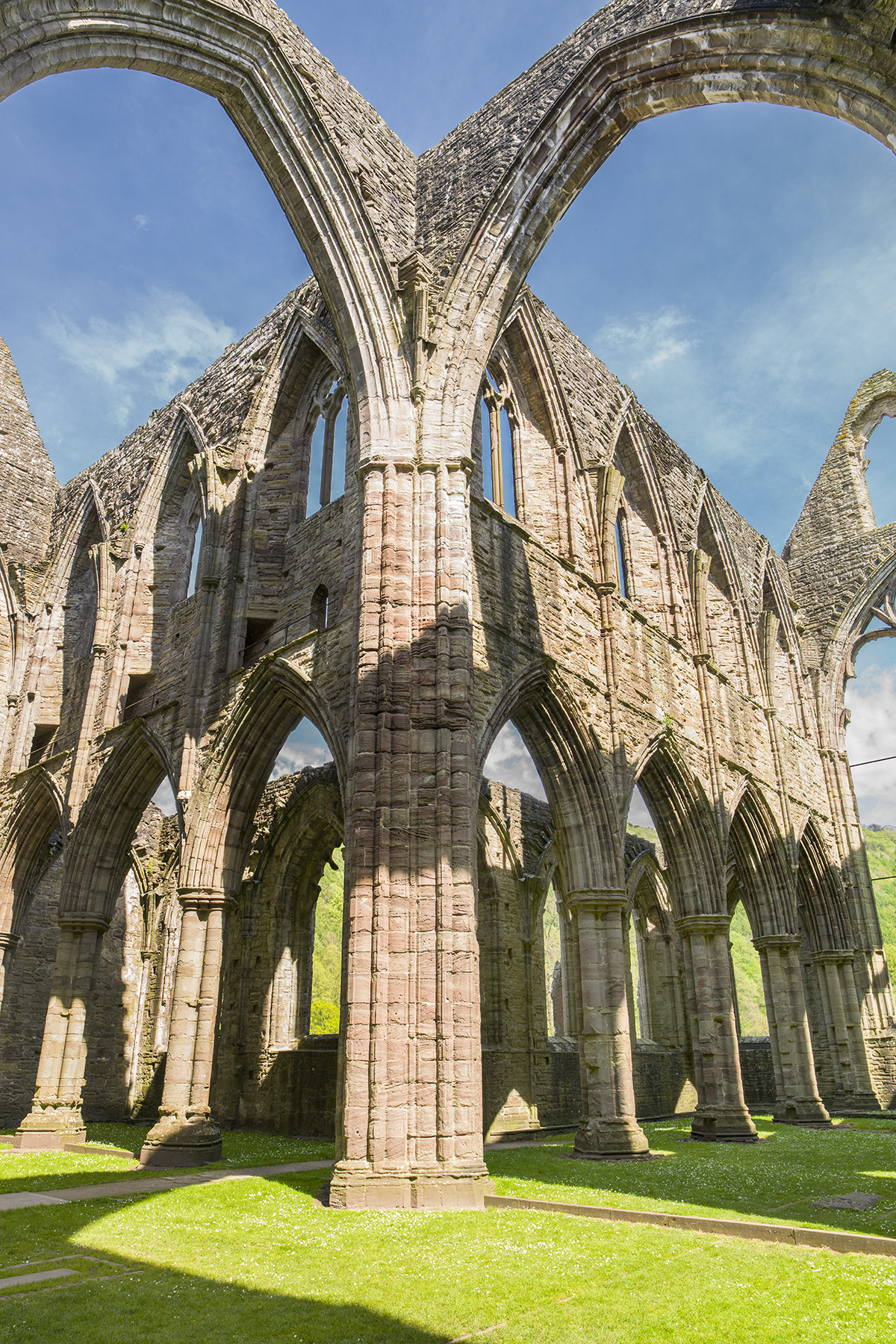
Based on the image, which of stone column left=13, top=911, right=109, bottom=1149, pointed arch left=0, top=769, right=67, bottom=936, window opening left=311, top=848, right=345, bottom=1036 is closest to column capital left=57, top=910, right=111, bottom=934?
stone column left=13, top=911, right=109, bottom=1149

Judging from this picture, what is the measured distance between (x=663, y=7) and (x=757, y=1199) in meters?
11.3

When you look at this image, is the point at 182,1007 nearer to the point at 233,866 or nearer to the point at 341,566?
the point at 233,866

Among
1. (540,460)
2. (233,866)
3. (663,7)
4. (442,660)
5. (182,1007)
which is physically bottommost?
(182,1007)

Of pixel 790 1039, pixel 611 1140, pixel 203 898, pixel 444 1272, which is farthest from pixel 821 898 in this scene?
pixel 444 1272

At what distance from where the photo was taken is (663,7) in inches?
391

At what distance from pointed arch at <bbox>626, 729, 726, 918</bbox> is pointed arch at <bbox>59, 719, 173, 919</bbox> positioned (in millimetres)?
7287

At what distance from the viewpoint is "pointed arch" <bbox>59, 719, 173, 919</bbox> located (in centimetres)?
1341

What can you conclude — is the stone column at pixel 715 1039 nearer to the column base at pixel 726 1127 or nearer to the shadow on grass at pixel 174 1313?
the column base at pixel 726 1127

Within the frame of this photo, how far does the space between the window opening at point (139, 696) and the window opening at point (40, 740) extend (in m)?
2.47

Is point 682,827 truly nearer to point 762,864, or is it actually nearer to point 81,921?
point 762,864

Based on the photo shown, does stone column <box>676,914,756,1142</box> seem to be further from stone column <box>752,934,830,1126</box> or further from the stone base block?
the stone base block

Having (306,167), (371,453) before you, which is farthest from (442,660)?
(306,167)

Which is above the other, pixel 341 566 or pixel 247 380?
pixel 247 380

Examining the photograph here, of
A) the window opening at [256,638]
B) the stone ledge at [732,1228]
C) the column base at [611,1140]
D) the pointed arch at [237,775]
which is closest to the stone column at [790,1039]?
the column base at [611,1140]
